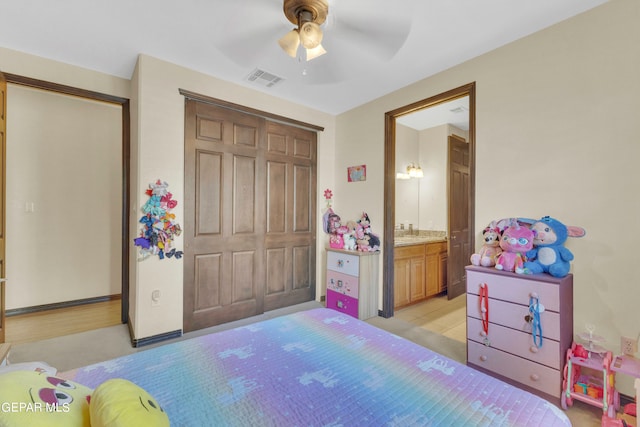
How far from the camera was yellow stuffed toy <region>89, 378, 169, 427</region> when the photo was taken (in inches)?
29.1

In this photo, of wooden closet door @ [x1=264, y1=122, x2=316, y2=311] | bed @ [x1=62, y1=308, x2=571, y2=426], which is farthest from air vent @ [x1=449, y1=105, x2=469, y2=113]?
bed @ [x1=62, y1=308, x2=571, y2=426]

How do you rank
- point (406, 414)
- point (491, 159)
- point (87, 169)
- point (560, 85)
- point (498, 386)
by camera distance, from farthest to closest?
point (87, 169) → point (491, 159) → point (560, 85) → point (498, 386) → point (406, 414)

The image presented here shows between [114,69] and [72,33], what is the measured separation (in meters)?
0.58

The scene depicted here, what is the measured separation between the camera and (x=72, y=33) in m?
2.29

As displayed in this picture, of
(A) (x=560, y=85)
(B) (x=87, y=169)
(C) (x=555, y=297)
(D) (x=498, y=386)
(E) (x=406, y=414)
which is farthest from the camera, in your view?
(B) (x=87, y=169)

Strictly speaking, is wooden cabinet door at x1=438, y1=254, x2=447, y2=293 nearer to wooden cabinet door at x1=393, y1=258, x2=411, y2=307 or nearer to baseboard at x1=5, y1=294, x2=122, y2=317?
wooden cabinet door at x1=393, y1=258, x2=411, y2=307

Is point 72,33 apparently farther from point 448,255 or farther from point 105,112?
point 448,255

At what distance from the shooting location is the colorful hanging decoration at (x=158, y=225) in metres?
2.58

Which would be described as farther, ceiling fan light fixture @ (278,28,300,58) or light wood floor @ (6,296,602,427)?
light wood floor @ (6,296,602,427)

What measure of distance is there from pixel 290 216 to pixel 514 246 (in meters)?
2.47

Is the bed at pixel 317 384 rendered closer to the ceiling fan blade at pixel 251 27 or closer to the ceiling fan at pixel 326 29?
the ceiling fan at pixel 326 29

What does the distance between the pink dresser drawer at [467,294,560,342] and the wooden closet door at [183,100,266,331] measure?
2.30m

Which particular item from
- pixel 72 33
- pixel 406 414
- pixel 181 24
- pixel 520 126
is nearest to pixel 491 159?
pixel 520 126

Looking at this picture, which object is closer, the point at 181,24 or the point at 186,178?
the point at 181,24
